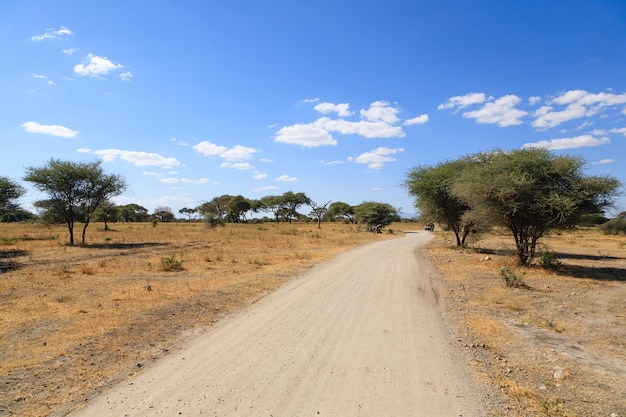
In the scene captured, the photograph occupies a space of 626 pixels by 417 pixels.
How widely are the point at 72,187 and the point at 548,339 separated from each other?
34066 mm

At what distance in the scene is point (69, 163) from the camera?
29.8 m

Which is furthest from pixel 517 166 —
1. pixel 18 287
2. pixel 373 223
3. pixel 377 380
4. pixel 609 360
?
pixel 373 223

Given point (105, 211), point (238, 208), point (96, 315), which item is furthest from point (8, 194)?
point (238, 208)

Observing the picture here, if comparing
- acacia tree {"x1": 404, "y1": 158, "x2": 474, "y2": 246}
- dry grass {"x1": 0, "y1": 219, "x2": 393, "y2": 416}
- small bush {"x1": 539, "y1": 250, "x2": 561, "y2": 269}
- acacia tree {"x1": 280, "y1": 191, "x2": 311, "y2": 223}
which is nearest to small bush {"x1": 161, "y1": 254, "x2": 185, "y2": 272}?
dry grass {"x1": 0, "y1": 219, "x2": 393, "y2": 416}

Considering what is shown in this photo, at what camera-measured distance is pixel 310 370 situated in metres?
5.26

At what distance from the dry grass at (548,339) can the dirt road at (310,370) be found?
0.66 m

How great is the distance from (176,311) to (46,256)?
16747 mm

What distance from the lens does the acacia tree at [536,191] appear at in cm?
1550

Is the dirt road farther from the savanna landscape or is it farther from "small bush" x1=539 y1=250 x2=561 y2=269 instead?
"small bush" x1=539 y1=250 x2=561 y2=269

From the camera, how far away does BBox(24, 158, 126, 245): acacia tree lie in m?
28.5

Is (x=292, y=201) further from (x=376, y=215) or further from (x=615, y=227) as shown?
(x=615, y=227)

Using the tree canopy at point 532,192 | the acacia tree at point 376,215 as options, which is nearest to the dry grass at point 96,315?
the tree canopy at point 532,192

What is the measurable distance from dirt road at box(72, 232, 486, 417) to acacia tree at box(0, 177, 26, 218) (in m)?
31.0

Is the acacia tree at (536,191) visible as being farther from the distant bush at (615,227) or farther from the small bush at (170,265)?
the distant bush at (615,227)
